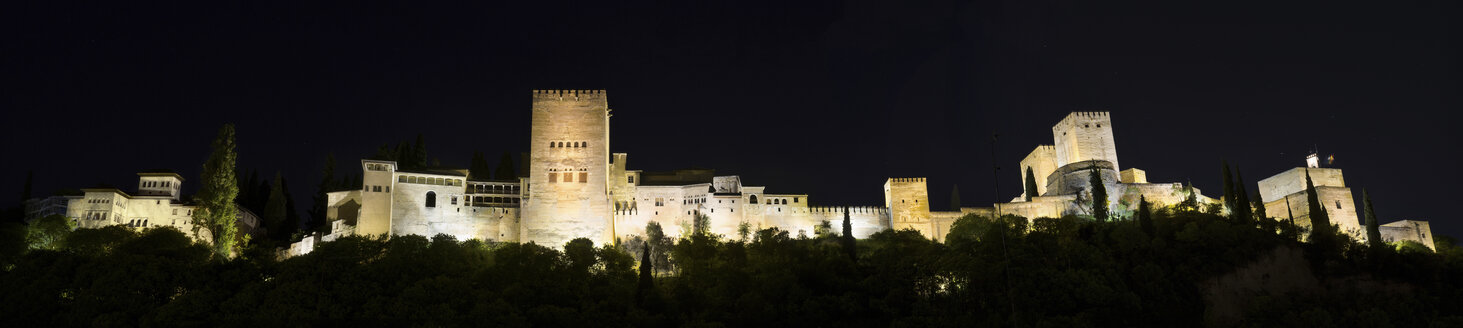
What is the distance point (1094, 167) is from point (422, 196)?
43028mm

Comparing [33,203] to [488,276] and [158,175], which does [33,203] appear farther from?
[488,276]

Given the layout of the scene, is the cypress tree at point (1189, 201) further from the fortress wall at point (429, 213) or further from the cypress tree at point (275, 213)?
the cypress tree at point (275, 213)

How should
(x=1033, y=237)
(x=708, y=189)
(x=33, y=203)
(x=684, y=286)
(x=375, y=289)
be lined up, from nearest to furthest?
(x=375, y=289)
(x=684, y=286)
(x=1033, y=237)
(x=33, y=203)
(x=708, y=189)

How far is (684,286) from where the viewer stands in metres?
46.2

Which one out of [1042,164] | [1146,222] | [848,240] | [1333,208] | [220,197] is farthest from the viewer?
[1042,164]

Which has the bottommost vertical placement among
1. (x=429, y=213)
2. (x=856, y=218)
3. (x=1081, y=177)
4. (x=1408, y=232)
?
(x=1408, y=232)

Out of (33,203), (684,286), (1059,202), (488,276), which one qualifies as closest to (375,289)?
(488,276)

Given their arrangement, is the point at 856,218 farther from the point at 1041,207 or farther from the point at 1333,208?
the point at 1333,208

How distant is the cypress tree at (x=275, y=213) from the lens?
5834cm

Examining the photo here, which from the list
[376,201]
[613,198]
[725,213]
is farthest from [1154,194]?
[376,201]

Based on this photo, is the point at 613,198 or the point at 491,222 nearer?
the point at 491,222

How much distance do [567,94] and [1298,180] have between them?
4718cm

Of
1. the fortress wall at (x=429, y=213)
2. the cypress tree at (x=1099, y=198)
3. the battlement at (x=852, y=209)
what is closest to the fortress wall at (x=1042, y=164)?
the cypress tree at (x=1099, y=198)

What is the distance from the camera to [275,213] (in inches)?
2306
